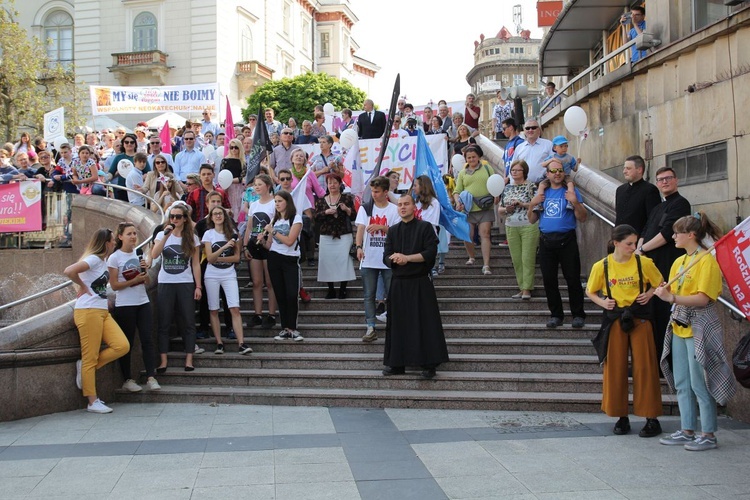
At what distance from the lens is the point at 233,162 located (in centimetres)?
1359

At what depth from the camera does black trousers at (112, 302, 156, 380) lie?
8.94m

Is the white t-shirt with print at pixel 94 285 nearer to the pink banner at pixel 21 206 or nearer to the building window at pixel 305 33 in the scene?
the pink banner at pixel 21 206

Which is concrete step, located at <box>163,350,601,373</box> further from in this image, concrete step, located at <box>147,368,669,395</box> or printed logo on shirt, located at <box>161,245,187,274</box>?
printed logo on shirt, located at <box>161,245,187,274</box>

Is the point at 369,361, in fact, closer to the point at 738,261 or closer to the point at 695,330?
the point at 695,330

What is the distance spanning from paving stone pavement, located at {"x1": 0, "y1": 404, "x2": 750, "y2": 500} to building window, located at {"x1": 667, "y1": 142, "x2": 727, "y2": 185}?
3583mm

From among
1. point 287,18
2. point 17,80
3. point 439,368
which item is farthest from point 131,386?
point 287,18

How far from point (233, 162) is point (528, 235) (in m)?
5.61

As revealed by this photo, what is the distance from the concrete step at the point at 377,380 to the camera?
8.51m

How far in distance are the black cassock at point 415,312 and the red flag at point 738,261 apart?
124 inches

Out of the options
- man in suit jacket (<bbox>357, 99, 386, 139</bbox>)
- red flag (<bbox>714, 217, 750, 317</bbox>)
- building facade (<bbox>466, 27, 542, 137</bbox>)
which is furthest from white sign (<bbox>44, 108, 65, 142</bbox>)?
building facade (<bbox>466, 27, 542, 137</bbox>)

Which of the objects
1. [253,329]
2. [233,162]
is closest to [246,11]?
[233,162]

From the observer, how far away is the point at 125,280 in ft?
29.0

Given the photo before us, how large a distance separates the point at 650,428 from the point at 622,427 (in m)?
0.24

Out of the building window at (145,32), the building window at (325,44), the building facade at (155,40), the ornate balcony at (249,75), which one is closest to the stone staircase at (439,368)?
the building facade at (155,40)
